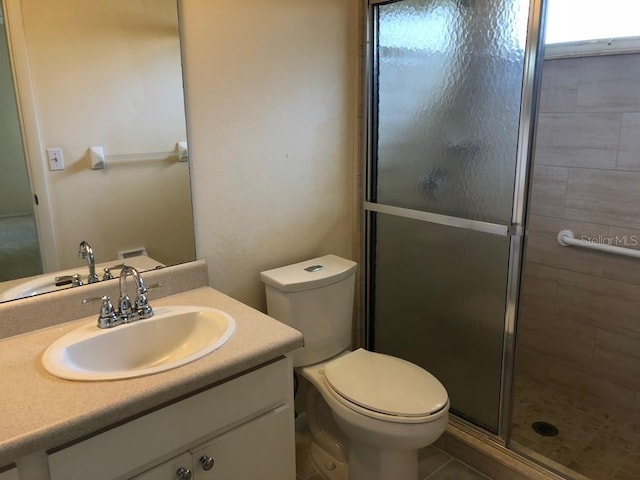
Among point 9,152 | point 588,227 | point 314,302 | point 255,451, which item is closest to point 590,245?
point 588,227

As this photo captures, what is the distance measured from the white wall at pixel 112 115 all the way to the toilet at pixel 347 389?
494 millimetres

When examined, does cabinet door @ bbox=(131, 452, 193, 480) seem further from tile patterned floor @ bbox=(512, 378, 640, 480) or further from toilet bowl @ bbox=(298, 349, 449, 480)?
tile patterned floor @ bbox=(512, 378, 640, 480)

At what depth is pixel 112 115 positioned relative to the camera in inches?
62.0

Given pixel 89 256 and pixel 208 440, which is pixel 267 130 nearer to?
pixel 89 256

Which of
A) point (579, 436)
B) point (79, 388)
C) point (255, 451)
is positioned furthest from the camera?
point (579, 436)

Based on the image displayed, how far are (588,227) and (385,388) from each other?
4.25 ft

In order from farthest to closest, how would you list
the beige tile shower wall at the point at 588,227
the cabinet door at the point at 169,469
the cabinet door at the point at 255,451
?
the beige tile shower wall at the point at 588,227 → the cabinet door at the point at 255,451 → the cabinet door at the point at 169,469

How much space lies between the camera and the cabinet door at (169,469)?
1238 millimetres

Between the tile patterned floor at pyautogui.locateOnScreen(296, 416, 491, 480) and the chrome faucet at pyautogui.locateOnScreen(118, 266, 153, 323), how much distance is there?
3.29ft

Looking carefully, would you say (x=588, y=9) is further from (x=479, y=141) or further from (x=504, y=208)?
(x=504, y=208)

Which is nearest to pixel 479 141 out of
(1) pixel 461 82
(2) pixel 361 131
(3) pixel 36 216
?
(1) pixel 461 82

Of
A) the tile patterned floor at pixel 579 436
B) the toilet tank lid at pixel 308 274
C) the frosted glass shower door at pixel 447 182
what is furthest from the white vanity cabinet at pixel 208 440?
the tile patterned floor at pixel 579 436

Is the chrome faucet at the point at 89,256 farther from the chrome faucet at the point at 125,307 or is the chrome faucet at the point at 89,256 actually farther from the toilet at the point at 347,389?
the toilet at the point at 347,389

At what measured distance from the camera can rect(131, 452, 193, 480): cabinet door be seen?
1.24 metres
